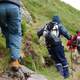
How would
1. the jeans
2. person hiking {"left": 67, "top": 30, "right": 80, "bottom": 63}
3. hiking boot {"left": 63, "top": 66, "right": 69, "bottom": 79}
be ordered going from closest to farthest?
the jeans < hiking boot {"left": 63, "top": 66, "right": 69, "bottom": 79} < person hiking {"left": 67, "top": 30, "right": 80, "bottom": 63}

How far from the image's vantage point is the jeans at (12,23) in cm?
920

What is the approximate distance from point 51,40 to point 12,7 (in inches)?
205

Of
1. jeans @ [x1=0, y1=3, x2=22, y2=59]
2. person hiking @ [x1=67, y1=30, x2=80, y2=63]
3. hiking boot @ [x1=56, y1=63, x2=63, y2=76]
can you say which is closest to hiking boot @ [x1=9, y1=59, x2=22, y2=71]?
jeans @ [x1=0, y1=3, x2=22, y2=59]

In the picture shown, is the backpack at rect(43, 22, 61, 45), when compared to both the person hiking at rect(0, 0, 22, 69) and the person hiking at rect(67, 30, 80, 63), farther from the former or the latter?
the person hiking at rect(0, 0, 22, 69)

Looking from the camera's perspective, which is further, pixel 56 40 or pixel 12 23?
pixel 56 40

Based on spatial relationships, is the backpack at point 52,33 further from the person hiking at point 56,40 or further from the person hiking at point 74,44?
the person hiking at point 74,44

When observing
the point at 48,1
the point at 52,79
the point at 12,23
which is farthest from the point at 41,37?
the point at 48,1

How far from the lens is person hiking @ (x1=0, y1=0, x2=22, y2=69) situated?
9.20m

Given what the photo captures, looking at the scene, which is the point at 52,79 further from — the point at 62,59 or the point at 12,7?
the point at 12,7

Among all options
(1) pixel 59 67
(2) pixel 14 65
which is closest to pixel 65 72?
(1) pixel 59 67

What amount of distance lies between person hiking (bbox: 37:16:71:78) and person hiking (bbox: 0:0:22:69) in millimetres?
4879

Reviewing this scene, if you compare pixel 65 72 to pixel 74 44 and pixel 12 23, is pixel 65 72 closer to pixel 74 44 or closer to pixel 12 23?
pixel 74 44

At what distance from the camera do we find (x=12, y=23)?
30.5 feet

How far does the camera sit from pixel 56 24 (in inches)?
567
